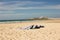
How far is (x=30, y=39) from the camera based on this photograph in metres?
8.12

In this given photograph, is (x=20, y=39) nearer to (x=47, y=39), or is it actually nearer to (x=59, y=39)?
(x=47, y=39)

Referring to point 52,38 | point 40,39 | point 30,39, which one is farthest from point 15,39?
point 52,38

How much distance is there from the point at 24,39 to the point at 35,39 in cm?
61

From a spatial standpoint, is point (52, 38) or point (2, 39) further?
point (52, 38)

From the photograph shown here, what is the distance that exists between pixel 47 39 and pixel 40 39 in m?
0.39

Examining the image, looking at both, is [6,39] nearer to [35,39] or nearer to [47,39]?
[35,39]

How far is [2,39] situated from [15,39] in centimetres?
70

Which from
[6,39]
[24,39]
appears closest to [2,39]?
[6,39]

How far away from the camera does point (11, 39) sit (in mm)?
7992

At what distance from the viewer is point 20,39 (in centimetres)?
816

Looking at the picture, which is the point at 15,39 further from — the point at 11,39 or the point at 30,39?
the point at 30,39

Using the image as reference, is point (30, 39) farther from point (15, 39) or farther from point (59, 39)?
point (59, 39)

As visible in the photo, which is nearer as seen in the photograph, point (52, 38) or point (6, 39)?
point (6, 39)

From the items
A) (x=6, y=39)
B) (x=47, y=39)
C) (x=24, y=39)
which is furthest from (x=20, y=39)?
(x=47, y=39)
